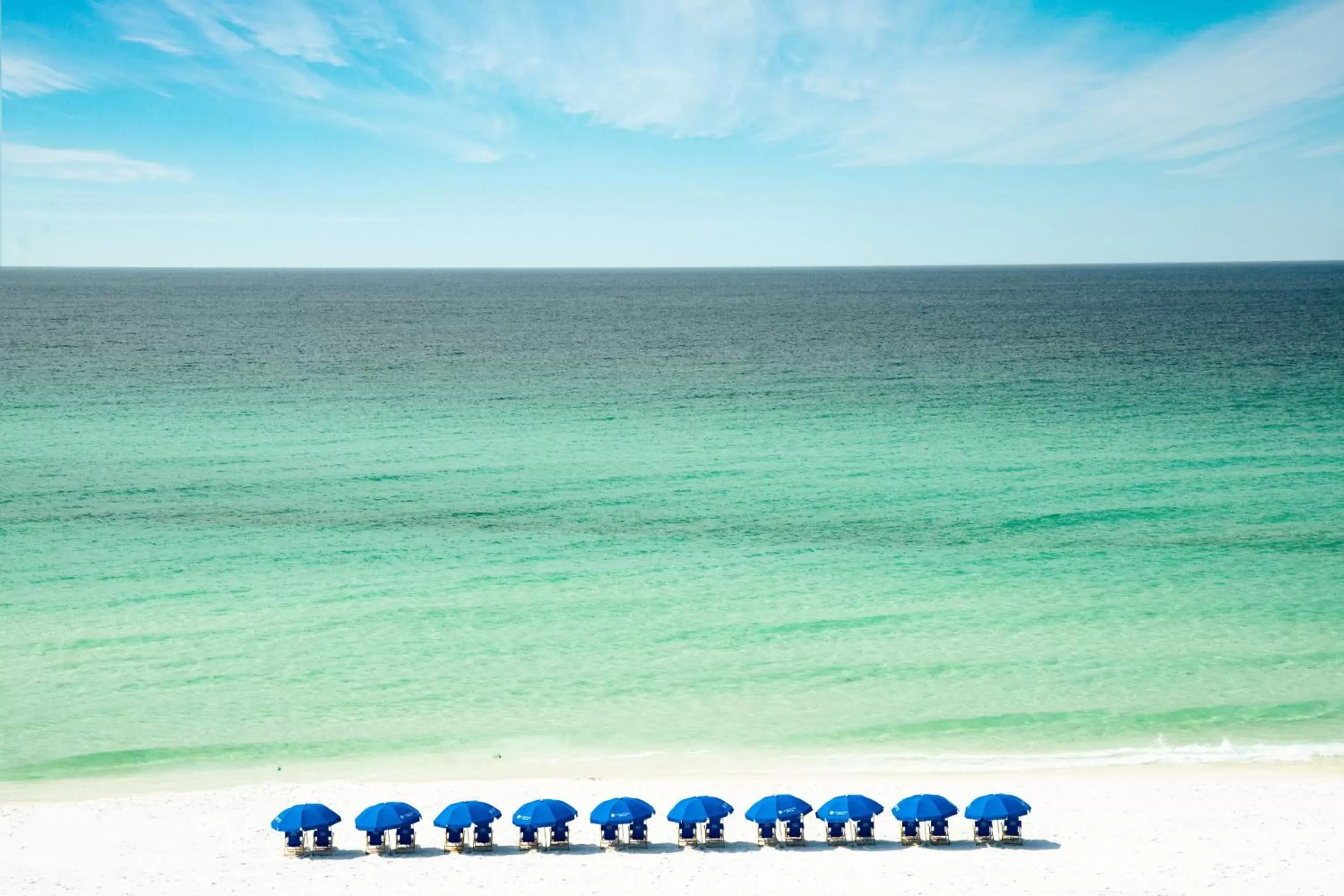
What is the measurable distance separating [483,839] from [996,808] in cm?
886

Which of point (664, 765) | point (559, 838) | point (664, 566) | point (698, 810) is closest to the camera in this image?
point (698, 810)

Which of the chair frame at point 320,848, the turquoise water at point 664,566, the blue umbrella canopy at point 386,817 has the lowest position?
the chair frame at point 320,848

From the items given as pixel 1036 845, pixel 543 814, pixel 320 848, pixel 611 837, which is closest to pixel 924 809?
pixel 1036 845

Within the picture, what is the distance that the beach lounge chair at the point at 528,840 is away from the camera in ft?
59.2

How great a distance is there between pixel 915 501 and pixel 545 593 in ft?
54.4

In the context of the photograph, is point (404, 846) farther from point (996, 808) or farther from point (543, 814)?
point (996, 808)

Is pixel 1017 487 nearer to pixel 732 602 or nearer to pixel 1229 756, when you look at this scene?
pixel 732 602

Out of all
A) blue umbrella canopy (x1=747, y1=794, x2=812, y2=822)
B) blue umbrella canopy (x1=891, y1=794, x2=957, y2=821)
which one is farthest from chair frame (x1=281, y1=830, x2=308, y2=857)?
blue umbrella canopy (x1=891, y1=794, x2=957, y2=821)

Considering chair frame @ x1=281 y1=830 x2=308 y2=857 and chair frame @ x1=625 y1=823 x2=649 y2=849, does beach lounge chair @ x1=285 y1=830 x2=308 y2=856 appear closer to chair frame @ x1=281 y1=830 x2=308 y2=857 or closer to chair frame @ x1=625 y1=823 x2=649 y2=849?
chair frame @ x1=281 y1=830 x2=308 y2=857

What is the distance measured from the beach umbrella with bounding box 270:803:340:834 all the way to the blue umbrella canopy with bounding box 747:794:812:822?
714cm

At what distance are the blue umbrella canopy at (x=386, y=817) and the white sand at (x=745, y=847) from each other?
0.70m

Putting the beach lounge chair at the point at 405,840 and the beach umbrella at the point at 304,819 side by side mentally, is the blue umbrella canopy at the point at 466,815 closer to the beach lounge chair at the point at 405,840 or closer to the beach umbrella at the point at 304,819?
the beach lounge chair at the point at 405,840

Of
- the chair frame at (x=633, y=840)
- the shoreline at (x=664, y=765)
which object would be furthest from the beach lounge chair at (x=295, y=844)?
the chair frame at (x=633, y=840)

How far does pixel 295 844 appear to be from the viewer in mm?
17828
